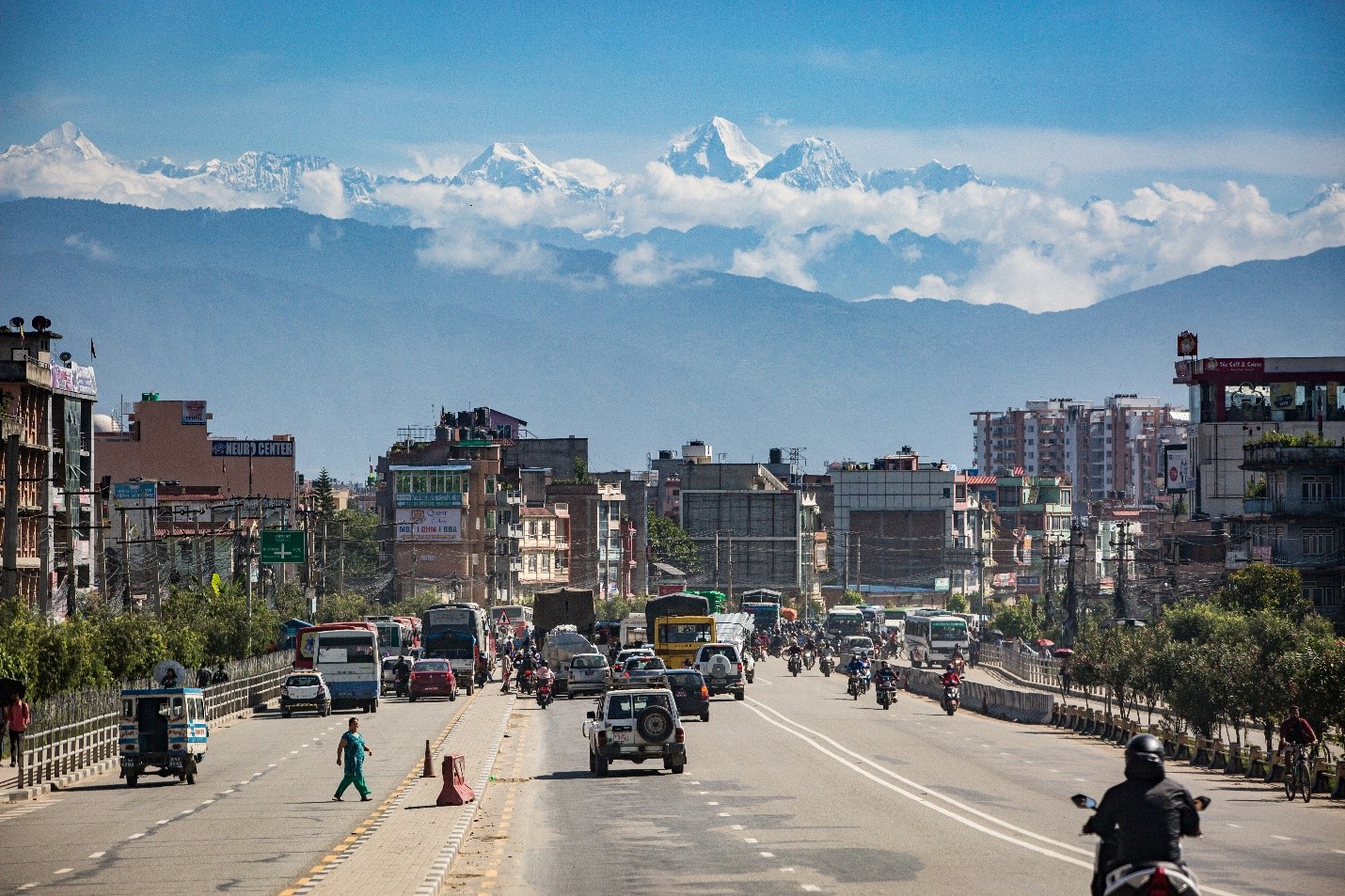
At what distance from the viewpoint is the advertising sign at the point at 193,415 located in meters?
141

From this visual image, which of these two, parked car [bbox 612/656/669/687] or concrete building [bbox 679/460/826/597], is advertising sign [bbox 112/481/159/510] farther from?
concrete building [bbox 679/460/826/597]

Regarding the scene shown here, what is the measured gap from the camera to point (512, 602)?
147125mm

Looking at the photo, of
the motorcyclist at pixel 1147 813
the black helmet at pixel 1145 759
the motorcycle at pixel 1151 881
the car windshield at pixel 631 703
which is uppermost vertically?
the black helmet at pixel 1145 759

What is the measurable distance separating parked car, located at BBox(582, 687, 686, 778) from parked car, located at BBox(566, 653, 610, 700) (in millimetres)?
28118

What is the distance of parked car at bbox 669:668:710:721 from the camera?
170 feet

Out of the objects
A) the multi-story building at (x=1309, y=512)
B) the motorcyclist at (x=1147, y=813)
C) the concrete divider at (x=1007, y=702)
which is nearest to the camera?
the motorcyclist at (x=1147, y=813)

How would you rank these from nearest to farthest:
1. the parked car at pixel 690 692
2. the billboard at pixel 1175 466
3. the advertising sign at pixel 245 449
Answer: the parked car at pixel 690 692 → the advertising sign at pixel 245 449 → the billboard at pixel 1175 466

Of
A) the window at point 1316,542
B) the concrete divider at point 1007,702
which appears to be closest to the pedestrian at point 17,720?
the concrete divider at point 1007,702

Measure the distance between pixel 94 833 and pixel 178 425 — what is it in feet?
385

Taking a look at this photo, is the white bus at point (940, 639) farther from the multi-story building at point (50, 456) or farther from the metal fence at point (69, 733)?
the metal fence at point (69, 733)

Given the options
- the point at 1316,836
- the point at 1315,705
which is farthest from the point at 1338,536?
the point at 1316,836

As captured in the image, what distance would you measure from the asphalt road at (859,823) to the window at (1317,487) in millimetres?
54534

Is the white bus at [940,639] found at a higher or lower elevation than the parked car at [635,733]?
lower

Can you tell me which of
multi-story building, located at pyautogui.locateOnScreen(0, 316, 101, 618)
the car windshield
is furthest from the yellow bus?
the car windshield
